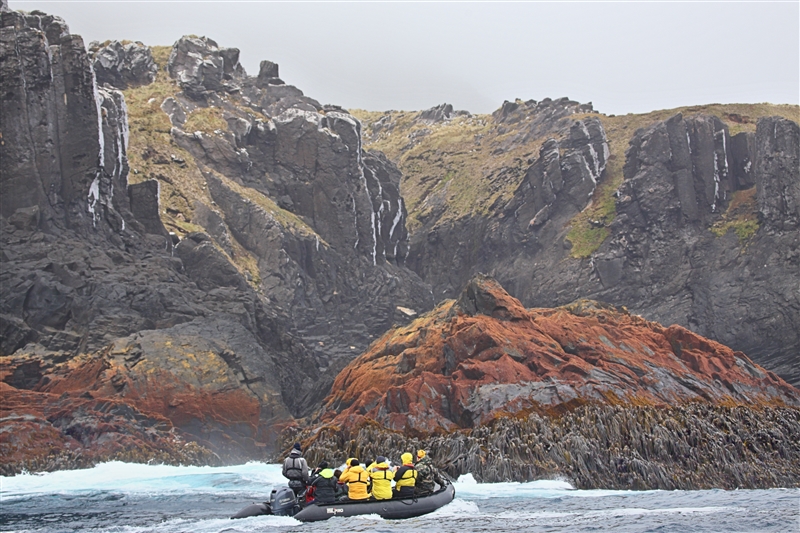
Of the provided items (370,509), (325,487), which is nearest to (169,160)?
(325,487)

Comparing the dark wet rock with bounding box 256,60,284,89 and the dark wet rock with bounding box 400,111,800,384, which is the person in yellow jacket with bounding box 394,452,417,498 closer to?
the dark wet rock with bounding box 400,111,800,384

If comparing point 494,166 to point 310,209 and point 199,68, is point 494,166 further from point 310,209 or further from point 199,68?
point 199,68

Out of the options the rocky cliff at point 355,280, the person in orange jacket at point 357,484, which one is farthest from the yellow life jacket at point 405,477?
the rocky cliff at point 355,280

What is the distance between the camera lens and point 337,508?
37.8m

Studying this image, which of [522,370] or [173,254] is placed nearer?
[522,370]

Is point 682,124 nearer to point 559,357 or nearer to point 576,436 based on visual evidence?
point 559,357

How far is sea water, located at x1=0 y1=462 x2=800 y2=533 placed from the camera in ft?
115

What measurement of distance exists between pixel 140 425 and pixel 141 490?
64.9 ft

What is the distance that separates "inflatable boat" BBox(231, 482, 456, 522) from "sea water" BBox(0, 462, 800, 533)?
0.43 m

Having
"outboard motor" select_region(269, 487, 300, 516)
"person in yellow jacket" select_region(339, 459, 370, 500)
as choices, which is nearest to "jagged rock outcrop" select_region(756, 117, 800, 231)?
"person in yellow jacket" select_region(339, 459, 370, 500)

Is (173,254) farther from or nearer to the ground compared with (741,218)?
nearer to the ground

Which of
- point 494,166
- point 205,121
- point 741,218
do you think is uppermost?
point 205,121

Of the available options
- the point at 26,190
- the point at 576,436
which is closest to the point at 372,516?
the point at 576,436

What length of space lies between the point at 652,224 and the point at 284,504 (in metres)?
91.4
